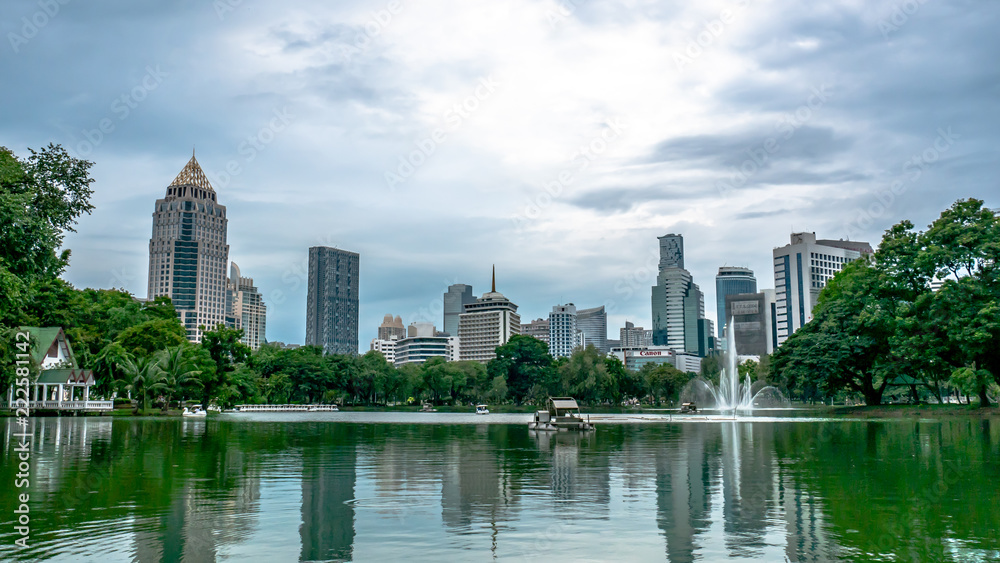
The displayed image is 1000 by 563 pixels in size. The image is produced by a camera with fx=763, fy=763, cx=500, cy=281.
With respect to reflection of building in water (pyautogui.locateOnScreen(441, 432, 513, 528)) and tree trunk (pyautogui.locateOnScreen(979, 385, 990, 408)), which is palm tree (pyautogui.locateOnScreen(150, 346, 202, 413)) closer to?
reflection of building in water (pyautogui.locateOnScreen(441, 432, 513, 528))

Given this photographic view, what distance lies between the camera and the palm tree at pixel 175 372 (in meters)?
71.9

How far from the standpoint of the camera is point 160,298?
327 feet

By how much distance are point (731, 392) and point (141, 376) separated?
70588mm

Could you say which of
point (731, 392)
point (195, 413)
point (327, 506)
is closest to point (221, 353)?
point (195, 413)

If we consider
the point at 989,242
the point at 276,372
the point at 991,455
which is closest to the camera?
the point at 991,455

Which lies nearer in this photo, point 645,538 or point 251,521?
point 645,538

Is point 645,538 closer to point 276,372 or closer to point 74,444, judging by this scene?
point 74,444

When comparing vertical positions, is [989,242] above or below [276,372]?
above

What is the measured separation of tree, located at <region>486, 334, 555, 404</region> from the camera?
463 feet

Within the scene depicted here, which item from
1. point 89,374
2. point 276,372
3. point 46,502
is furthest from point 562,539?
point 276,372

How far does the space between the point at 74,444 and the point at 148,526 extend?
21.3 meters

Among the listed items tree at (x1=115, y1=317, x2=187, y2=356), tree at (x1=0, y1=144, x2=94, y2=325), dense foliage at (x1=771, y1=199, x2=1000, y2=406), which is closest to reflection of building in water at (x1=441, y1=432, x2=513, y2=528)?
tree at (x1=0, y1=144, x2=94, y2=325)

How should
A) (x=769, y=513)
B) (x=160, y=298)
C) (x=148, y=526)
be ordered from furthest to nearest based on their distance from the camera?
(x=160, y=298), (x=769, y=513), (x=148, y=526)

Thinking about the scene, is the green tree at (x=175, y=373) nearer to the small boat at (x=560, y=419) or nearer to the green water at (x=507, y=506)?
the small boat at (x=560, y=419)
